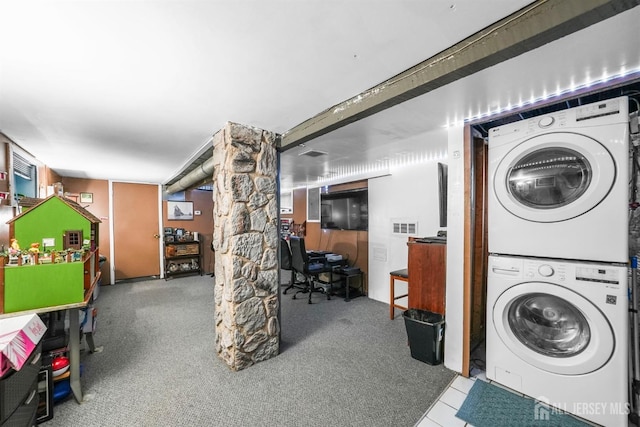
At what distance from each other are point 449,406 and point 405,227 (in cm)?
233

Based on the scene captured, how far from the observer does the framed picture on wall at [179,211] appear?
223 inches

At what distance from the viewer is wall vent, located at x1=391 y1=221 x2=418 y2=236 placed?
3.65 m

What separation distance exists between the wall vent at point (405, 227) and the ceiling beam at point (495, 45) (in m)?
2.41

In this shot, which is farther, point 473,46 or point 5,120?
point 5,120

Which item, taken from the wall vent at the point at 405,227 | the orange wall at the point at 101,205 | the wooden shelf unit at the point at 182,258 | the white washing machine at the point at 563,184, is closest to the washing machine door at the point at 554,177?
the white washing machine at the point at 563,184

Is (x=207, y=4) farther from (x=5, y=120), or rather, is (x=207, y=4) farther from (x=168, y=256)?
(x=168, y=256)

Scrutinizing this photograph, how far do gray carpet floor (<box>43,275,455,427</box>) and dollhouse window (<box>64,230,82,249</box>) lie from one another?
1081 millimetres

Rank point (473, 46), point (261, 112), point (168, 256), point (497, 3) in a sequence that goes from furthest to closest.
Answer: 1. point (168, 256)
2. point (261, 112)
3. point (473, 46)
4. point (497, 3)

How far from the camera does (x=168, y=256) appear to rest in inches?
212

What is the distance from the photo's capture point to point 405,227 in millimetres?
3762

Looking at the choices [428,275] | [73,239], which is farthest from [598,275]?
[73,239]

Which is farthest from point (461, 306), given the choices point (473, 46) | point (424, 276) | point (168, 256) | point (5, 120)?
point (168, 256)

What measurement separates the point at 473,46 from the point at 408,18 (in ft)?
1.10

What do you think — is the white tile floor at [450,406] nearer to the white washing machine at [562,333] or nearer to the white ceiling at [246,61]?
the white washing machine at [562,333]
